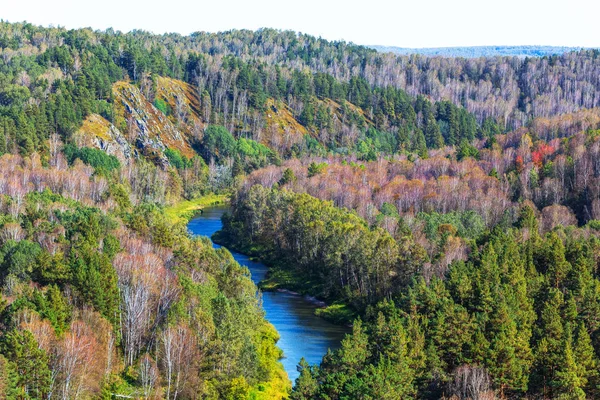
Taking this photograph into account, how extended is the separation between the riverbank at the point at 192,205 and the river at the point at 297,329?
48787 mm

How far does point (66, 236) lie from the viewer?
89.8m

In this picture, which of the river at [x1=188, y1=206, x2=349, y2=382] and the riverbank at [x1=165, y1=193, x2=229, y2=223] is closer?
the river at [x1=188, y1=206, x2=349, y2=382]

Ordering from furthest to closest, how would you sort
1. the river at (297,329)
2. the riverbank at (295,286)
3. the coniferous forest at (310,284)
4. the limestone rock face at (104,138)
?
the limestone rock face at (104,138), the riverbank at (295,286), the river at (297,329), the coniferous forest at (310,284)

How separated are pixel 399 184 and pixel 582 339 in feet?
311

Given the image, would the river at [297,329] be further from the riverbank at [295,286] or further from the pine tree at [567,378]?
the pine tree at [567,378]

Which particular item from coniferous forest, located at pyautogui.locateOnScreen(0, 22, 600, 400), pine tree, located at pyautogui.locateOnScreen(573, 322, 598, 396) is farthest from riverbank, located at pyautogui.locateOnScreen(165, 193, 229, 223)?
pine tree, located at pyautogui.locateOnScreen(573, 322, 598, 396)

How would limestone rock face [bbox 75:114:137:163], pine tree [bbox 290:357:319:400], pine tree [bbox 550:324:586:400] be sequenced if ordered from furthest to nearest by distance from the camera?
1. limestone rock face [bbox 75:114:137:163]
2. pine tree [bbox 550:324:586:400]
3. pine tree [bbox 290:357:319:400]

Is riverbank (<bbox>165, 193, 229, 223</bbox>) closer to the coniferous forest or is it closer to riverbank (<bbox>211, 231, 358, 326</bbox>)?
the coniferous forest

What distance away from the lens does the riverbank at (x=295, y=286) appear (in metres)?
92.7

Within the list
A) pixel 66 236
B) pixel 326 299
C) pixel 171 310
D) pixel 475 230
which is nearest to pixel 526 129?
pixel 475 230

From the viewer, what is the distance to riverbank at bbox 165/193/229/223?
533 feet

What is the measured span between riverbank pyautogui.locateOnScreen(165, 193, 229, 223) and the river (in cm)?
4879

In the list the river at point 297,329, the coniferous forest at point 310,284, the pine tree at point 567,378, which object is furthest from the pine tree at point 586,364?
the river at point 297,329

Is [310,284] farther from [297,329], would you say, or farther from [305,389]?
[305,389]
